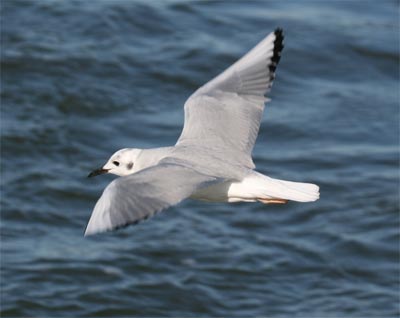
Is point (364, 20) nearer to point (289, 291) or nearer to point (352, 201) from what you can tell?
point (352, 201)

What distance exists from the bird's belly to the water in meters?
3.64

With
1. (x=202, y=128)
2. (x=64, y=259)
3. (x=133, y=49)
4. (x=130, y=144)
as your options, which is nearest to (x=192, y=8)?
(x=133, y=49)

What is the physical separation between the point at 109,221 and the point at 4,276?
462cm

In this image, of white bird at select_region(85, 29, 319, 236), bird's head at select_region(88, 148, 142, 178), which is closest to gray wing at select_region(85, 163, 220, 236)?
white bird at select_region(85, 29, 319, 236)

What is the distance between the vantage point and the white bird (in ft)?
17.7

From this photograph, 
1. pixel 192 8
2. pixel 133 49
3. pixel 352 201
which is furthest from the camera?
pixel 192 8

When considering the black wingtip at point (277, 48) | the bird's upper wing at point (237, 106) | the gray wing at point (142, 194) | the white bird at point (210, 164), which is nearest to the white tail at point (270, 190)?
the white bird at point (210, 164)

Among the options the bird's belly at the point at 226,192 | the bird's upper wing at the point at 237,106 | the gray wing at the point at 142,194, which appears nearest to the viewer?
the gray wing at the point at 142,194

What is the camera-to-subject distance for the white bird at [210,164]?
17.7 ft

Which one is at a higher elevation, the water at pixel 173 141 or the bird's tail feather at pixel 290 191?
the bird's tail feather at pixel 290 191

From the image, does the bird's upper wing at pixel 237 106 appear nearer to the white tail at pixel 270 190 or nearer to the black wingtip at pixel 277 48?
the black wingtip at pixel 277 48

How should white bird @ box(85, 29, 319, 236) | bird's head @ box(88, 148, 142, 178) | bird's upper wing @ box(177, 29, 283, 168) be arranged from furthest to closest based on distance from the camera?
bird's upper wing @ box(177, 29, 283, 168), bird's head @ box(88, 148, 142, 178), white bird @ box(85, 29, 319, 236)

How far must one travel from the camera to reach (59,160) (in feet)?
37.0

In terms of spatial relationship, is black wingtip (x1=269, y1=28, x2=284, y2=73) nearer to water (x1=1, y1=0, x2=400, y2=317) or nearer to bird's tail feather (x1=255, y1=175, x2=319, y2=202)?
bird's tail feather (x1=255, y1=175, x2=319, y2=202)
